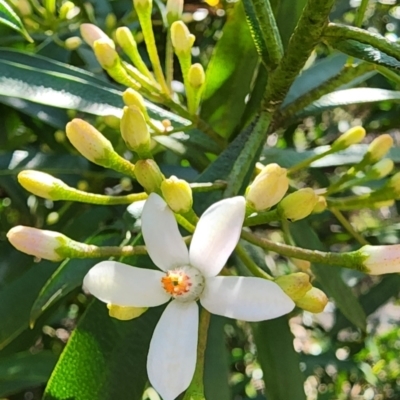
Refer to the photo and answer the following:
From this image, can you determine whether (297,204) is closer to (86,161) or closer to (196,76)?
(196,76)

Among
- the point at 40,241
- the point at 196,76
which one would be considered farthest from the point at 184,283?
the point at 196,76

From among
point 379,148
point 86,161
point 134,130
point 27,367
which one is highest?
point 134,130

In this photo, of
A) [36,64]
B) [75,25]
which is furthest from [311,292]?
[75,25]

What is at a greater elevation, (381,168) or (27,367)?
(381,168)

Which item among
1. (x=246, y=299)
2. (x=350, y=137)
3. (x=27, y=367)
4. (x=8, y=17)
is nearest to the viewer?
(x=246, y=299)

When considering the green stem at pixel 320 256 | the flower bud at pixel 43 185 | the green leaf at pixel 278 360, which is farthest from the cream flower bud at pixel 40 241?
the green leaf at pixel 278 360

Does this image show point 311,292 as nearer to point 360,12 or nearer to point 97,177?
point 360,12

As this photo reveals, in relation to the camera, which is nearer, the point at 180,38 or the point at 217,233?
the point at 217,233
